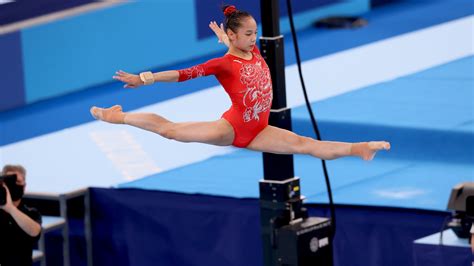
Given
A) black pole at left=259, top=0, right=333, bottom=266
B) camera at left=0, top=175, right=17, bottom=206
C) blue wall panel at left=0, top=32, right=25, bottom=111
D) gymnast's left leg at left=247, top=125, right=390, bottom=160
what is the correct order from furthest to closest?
blue wall panel at left=0, top=32, right=25, bottom=111
camera at left=0, top=175, right=17, bottom=206
black pole at left=259, top=0, right=333, bottom=266
gymnast's left leg at left=247, top=125, right=390, bottom=160

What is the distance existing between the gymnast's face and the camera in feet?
10.0

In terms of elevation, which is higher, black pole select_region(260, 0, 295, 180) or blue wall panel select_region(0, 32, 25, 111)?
black pole select_region(260, 0, 295, 180)

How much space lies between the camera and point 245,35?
5.61m

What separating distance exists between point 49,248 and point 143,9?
5.79m

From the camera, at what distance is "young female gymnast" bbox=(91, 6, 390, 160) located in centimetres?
562

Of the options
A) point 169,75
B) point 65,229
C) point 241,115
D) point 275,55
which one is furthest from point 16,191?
point 169,75

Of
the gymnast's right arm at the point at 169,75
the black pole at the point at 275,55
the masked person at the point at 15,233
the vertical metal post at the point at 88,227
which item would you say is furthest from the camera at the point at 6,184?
the gymnast's right arm at the point at 169,75

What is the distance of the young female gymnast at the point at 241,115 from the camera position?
5.62 meters

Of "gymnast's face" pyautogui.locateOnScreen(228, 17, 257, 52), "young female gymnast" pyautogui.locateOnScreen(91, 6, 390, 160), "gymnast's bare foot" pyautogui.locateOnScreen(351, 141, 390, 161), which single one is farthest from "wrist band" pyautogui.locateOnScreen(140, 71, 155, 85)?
"gymnast's bare foot" pyautogui.locateOnScreen(351, 141, 390, 161)

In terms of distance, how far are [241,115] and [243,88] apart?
142 mm

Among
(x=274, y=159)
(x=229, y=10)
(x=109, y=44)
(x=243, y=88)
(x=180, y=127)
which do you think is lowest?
(x=274, y=159)

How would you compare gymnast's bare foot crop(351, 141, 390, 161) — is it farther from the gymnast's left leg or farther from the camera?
the camera

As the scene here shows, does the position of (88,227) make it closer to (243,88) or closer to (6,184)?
(6,184)

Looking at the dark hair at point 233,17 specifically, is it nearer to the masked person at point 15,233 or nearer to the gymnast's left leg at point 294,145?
the gymnast's left leg at point 294,145
